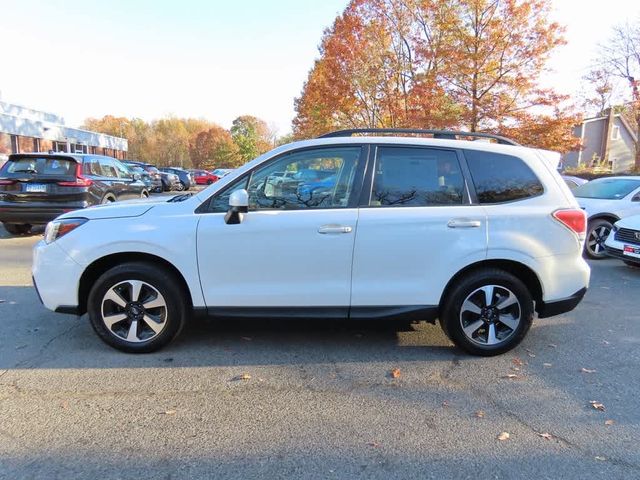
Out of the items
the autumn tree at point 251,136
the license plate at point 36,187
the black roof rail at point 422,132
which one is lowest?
the license plate at point 36,187

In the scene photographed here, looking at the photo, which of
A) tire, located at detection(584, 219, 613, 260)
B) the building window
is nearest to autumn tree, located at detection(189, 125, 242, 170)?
the building window

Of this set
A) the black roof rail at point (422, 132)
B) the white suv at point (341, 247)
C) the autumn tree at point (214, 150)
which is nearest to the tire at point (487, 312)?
the white suv at point (341, 247)

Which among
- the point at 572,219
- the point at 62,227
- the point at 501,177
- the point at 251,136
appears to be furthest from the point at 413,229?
the point at 251,136

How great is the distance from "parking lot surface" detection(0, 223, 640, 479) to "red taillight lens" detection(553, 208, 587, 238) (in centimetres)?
114

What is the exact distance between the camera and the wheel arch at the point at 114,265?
12.6 ft

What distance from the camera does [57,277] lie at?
12.6 ft

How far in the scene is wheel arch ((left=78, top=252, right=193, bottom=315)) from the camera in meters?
3.85

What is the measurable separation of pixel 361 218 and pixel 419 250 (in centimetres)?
55

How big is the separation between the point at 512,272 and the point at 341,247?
1562mm

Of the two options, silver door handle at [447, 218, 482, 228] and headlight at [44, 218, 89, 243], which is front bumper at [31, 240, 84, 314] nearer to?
headlight at [44, 218, 89, 243]

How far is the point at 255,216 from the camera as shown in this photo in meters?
3.73

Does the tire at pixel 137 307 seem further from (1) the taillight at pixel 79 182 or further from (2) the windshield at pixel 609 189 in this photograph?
(2) the windshield at pixel 609 189

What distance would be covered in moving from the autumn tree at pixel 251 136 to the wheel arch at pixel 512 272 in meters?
75.0

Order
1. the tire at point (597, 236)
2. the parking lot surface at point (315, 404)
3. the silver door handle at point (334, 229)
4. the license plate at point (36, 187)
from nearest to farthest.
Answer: the parking lot surface at point (315, 404)
the silver door handle at point (334, 229)
the tire at point (597, 236)
the license plate at point (36, 187)
